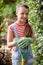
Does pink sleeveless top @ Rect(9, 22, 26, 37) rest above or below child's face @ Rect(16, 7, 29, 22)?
below

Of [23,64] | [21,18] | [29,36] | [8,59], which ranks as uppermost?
[21,18]

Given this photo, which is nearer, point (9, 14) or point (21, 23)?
point (21, 23)

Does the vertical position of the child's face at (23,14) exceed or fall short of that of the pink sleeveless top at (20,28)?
it exceeds it

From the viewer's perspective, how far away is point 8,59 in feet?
18.3

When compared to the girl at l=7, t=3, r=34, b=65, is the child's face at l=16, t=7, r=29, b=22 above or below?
above

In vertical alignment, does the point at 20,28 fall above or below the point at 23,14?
below

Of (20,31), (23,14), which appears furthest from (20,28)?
(23,14)

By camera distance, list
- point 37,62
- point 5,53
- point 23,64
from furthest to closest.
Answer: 1. point 5,53
2. point 37,62
3. point 23,64

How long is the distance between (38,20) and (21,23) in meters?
1.93

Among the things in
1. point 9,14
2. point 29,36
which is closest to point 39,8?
point 29,36

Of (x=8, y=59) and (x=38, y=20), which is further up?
(x=38, y=20)

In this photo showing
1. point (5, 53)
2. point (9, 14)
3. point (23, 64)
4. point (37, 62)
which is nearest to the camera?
point (23, 64)

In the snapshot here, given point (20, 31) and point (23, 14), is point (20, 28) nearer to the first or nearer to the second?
point (20, 31)

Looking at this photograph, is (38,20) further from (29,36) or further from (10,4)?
(10,4)
